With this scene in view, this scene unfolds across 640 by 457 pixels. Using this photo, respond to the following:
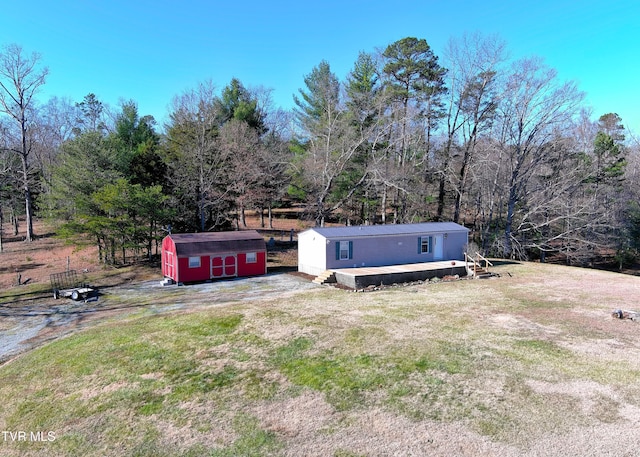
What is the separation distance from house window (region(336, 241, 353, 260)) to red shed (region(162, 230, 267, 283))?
462cm

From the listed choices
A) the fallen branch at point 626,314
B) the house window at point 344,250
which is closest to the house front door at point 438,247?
the house window at point 344,250

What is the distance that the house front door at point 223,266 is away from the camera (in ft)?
74.1

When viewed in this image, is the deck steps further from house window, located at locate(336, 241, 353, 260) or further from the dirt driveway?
house window, located at locate(336, 241, 353, 260)

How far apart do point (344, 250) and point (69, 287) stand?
1397 centimetres

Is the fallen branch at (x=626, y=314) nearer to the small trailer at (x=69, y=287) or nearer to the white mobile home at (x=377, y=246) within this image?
the white mobile home at (x=377, y=246)

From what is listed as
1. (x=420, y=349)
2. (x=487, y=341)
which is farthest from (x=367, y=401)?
(x=487, y=341)

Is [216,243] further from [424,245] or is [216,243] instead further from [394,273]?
[424,245]

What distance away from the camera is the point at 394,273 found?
20.4 metres

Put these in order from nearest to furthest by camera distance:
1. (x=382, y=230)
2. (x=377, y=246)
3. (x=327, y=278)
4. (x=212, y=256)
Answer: (x=327, y=278) < (x=212, y=256) < (x=377, y=246) < (x=382, y=230)

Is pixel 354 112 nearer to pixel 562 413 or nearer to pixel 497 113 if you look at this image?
pixel 497 113

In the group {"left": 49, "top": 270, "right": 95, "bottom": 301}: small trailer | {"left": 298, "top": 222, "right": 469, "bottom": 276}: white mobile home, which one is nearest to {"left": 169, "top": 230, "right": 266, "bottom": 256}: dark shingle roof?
{"left": 298, "top": 222, "right": 469, "bottom": 276}: white mobile home

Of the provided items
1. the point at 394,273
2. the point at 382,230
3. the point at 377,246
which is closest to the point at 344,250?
the point at 377,246

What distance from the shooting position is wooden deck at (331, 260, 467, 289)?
19734 millimetres

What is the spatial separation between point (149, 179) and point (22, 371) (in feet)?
72.8
